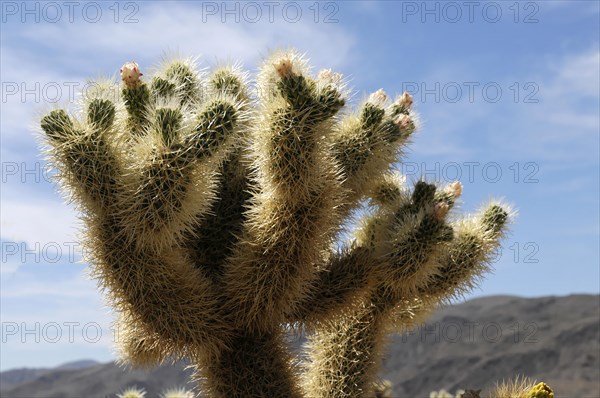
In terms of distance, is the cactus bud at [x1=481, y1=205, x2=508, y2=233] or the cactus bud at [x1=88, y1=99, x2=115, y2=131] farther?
the cactus bud at [x1=481, y1=205, x2=508, y2=233]

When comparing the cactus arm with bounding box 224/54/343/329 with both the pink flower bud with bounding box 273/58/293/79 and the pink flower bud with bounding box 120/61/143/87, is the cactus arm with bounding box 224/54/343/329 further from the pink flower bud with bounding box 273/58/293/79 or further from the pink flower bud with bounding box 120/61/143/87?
the pink flower bud with bounding box 120/61/143/87

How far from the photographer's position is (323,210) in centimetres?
561

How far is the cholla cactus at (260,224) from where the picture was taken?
508 cm

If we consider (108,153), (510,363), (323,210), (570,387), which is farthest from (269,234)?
(510,363)

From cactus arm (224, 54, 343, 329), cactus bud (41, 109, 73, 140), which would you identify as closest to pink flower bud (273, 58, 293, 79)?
cactus arm (224, 54, 343, 329)

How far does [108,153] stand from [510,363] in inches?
1249

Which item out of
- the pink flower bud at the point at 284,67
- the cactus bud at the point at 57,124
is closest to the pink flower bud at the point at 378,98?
the pink flower bud at the point at 284,67

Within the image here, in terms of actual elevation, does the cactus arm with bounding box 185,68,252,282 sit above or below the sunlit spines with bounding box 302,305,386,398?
above

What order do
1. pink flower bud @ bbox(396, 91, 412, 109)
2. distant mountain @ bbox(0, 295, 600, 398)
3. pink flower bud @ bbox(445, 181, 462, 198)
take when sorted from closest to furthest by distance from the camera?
pink flower bud @ bbox(396, 91, 412, 109) < pink flower bud @ bbox(445, 181, 462, 198) < distant mountain @ bbox(0, 295, 600, 398)

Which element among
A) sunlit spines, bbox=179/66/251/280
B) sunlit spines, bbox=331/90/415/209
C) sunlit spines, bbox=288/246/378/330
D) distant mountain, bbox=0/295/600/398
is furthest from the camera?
distant mountain, bbox=0/295/600/398

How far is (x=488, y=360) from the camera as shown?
34.2 m

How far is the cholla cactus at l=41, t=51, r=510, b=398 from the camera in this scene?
5082mm

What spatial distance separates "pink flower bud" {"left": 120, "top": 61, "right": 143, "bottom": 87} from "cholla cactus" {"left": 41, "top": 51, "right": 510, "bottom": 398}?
0.4 inches

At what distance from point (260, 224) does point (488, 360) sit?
30800 millimetres
